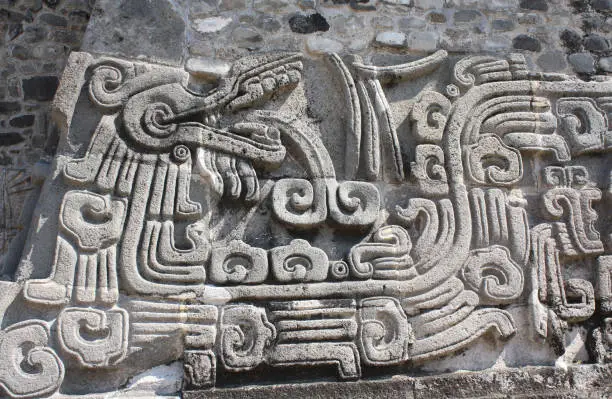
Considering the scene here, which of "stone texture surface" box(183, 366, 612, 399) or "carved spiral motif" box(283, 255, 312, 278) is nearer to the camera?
"stone texture surface" box(183, 366, 612, 399)

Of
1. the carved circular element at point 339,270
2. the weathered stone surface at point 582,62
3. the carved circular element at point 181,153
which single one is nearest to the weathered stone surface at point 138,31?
the carved circular element at point 181,153

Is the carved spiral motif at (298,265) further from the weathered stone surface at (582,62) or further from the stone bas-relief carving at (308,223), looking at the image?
the weathered stone surface at (582,62)

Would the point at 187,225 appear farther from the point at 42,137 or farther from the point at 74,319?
the point at 42,137

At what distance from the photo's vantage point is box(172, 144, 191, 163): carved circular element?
12.1 ft

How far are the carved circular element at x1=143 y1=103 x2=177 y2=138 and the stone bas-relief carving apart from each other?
0.04 feet

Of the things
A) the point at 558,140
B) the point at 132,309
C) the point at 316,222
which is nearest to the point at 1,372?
the point at 132,309

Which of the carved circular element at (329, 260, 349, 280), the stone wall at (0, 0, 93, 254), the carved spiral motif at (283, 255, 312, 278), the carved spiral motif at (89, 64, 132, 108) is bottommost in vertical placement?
the stone wall at (0, 0, 93, 254)

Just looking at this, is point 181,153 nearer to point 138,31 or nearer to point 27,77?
point 138,31

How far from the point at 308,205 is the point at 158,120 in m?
0.94

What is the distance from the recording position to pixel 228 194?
3.69 m

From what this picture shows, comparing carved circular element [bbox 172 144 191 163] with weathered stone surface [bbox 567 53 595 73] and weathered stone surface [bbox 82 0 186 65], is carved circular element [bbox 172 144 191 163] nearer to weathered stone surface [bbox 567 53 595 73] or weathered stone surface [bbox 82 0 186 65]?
weathered stone surface [bbox 82 0 186 65]

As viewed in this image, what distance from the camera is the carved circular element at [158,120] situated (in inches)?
147

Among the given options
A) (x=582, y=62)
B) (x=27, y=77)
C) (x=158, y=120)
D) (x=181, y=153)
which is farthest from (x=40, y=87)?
(x=582, y=62)

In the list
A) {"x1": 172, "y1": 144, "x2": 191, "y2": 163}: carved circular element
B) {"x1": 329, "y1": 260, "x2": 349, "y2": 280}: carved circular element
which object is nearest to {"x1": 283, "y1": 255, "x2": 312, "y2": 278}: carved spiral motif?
{"x1": 329, "y1": 260, "x2": 349, "y2": 280}: carved circular element
